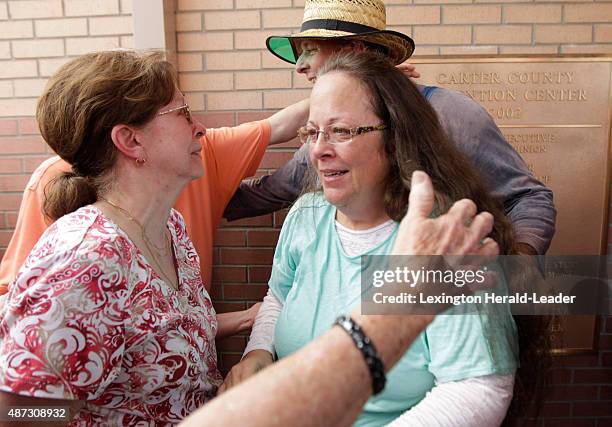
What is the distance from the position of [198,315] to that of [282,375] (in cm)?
95

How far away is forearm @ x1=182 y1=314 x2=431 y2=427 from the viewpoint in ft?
2.58

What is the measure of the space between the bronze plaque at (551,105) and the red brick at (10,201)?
2508 mm

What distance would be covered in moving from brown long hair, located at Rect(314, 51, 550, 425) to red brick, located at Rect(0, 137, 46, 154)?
2132 mm

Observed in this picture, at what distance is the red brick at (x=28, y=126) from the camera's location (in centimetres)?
311

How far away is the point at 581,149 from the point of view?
2.80 meters

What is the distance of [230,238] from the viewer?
3.12 metres

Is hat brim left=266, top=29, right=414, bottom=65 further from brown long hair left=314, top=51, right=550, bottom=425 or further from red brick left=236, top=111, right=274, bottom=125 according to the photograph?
red brick left=236, top=111, right=274, bottom=125

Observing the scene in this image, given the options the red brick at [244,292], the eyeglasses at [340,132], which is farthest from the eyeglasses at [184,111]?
the red brick at [244,292]

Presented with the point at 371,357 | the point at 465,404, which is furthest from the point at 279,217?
the point at 371,357

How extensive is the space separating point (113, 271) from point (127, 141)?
47 cm

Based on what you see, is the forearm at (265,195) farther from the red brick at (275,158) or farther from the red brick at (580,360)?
the red brick at (580,360)

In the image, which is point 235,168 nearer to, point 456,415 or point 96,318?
point 96,318

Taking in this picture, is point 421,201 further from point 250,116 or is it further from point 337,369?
point 250,116

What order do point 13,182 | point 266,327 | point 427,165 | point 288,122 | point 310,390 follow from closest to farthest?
1. point 310,390
2. point 427,165
3. point 266,327
4. point 288,122
5. point 13,182
